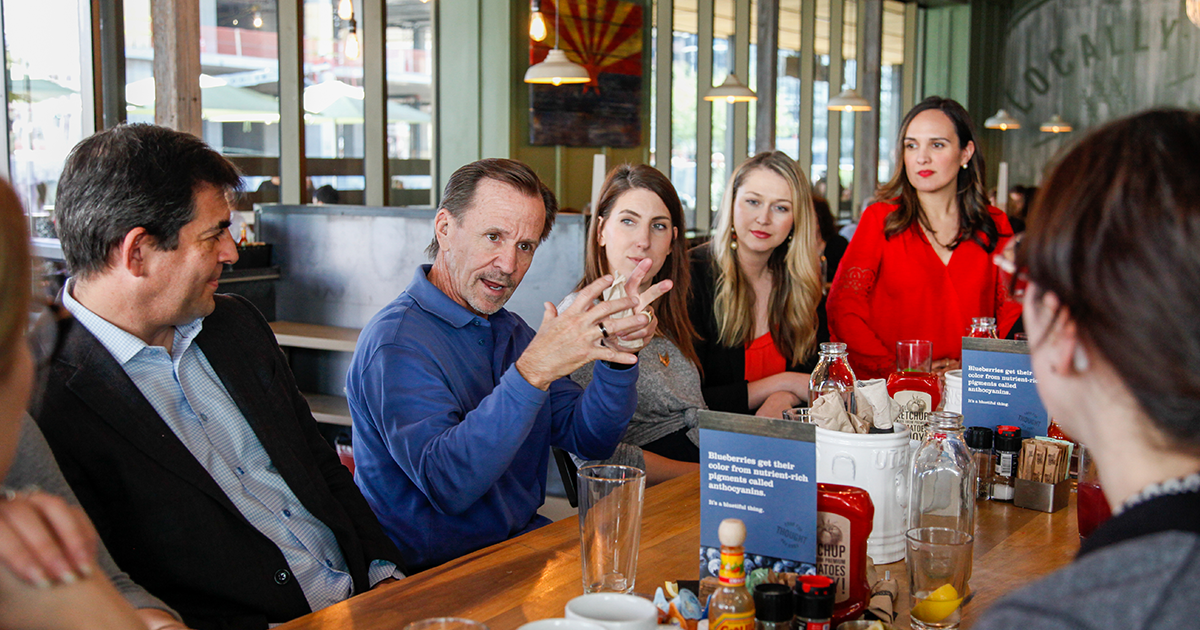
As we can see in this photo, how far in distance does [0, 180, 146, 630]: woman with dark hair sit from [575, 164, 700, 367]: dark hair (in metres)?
1.88

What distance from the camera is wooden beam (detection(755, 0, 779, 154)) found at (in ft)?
34.2

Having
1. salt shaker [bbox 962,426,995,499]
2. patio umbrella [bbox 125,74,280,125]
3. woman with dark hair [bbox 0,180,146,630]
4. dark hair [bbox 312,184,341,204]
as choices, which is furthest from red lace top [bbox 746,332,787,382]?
dark hair [bbox 312,184,341,204]

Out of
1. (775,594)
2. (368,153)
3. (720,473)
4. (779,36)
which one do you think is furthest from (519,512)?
(779,36)

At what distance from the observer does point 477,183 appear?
201 cm

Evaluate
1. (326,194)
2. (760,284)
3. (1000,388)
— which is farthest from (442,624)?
(326,194)

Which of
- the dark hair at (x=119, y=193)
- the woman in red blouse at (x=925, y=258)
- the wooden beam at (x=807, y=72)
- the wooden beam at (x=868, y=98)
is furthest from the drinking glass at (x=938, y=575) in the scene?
the wooden beam at (x=868, y=98)

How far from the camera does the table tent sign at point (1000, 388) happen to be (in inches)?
76.2

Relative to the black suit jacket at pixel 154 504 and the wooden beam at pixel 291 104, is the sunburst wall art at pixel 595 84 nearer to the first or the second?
the wooden beam at pixel 291 104

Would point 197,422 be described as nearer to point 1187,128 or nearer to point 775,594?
Answer: point 775,594

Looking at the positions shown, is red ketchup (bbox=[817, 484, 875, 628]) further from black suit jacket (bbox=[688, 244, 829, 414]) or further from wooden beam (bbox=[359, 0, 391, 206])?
wooden beam (bbox=[359, 0, 391, 206])

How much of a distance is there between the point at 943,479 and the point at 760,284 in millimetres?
1513

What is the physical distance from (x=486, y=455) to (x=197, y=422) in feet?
1.68

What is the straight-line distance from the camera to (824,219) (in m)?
5.73

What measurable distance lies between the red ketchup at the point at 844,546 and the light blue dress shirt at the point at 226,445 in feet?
3.07
